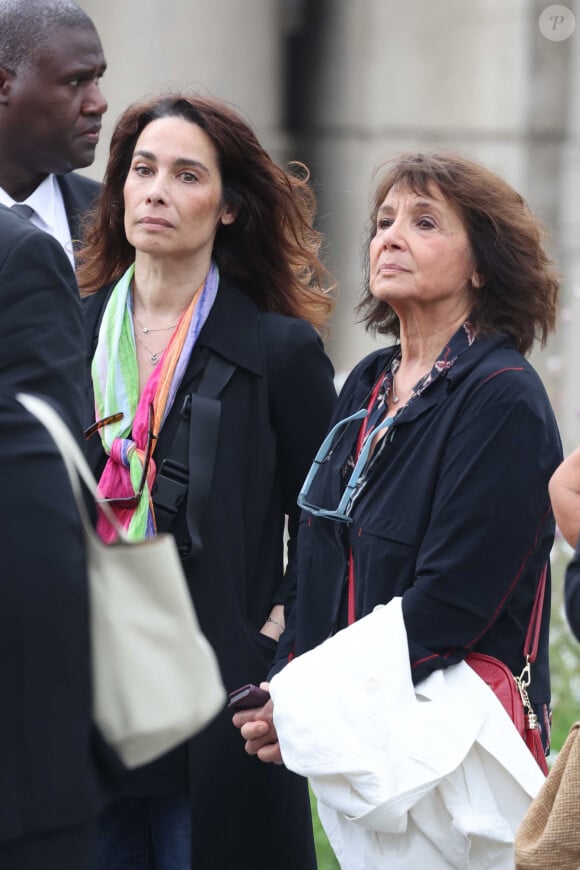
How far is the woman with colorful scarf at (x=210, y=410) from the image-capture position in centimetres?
344

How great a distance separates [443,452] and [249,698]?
66 centimetres

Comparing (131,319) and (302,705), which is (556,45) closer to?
(131,319)

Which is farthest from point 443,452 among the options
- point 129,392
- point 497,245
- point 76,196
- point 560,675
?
point 560,675

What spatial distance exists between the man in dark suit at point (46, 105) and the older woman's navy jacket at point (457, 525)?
1479mm

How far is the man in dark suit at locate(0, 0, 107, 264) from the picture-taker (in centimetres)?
430

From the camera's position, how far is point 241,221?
3803 millimetres

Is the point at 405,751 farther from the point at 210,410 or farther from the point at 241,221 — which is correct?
the point at 241,221

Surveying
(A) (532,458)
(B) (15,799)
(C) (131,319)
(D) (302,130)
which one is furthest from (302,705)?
(D) (302,130)

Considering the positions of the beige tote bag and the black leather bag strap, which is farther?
the black leather bag strap

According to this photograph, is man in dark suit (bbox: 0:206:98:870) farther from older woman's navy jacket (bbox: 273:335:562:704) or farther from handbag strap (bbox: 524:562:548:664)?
handbag strap (bbox: 524:562:548:664)

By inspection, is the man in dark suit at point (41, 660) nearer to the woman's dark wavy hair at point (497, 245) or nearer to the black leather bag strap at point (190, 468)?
the black leather bag strap at point (190, 468)

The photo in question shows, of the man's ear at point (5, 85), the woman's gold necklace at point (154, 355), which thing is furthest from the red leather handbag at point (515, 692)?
the man's ear at point (5, 85)

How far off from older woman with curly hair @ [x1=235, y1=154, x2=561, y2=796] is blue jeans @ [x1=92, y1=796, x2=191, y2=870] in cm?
38

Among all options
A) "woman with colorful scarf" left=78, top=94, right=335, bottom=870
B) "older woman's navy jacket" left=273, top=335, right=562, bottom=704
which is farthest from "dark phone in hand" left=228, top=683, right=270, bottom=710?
"woman with colorful scarf" left=78, top=94, right=335, bottom=870
